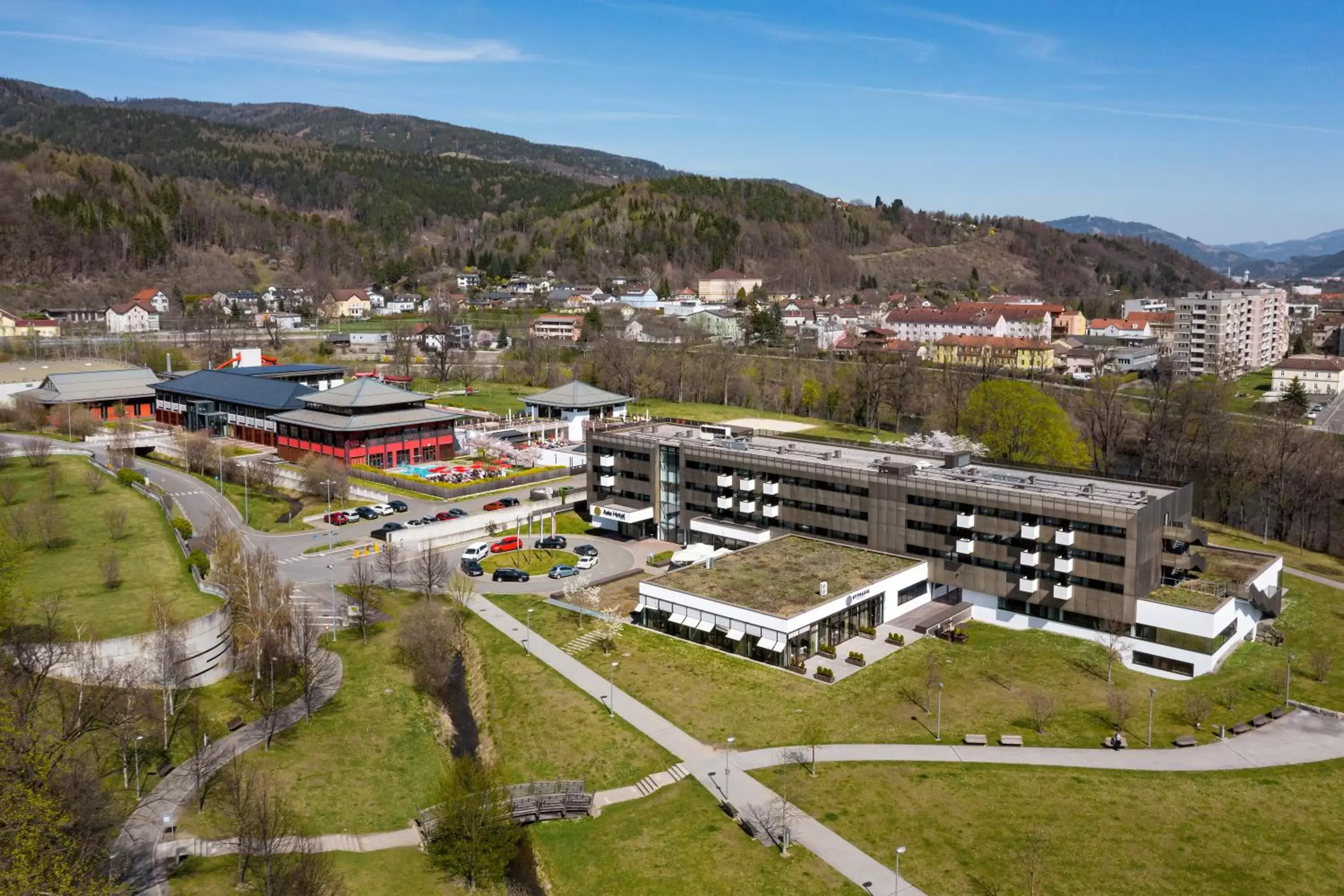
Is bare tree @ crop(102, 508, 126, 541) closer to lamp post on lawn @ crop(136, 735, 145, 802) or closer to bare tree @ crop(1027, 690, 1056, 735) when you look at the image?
lamp post on lawn @ crop(136, 735, 145, 802)

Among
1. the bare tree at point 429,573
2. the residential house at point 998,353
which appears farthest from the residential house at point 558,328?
the bare tree at point 429,573

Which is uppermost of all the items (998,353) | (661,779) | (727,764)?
(998,353)

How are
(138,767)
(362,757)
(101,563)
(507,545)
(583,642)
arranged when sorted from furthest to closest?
(507,545) < (101,563) < (583,642) < (362,757) < (138,767)

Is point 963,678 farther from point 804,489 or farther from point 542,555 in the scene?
point 542,555

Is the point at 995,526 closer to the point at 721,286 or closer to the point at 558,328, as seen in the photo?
the point at 558,328

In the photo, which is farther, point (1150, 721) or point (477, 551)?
point (477, 551)

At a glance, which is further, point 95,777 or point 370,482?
point 370,482

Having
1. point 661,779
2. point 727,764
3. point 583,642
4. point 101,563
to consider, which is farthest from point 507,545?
point 727,764

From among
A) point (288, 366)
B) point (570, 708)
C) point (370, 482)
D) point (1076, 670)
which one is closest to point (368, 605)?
Answer: point (570, 708)
